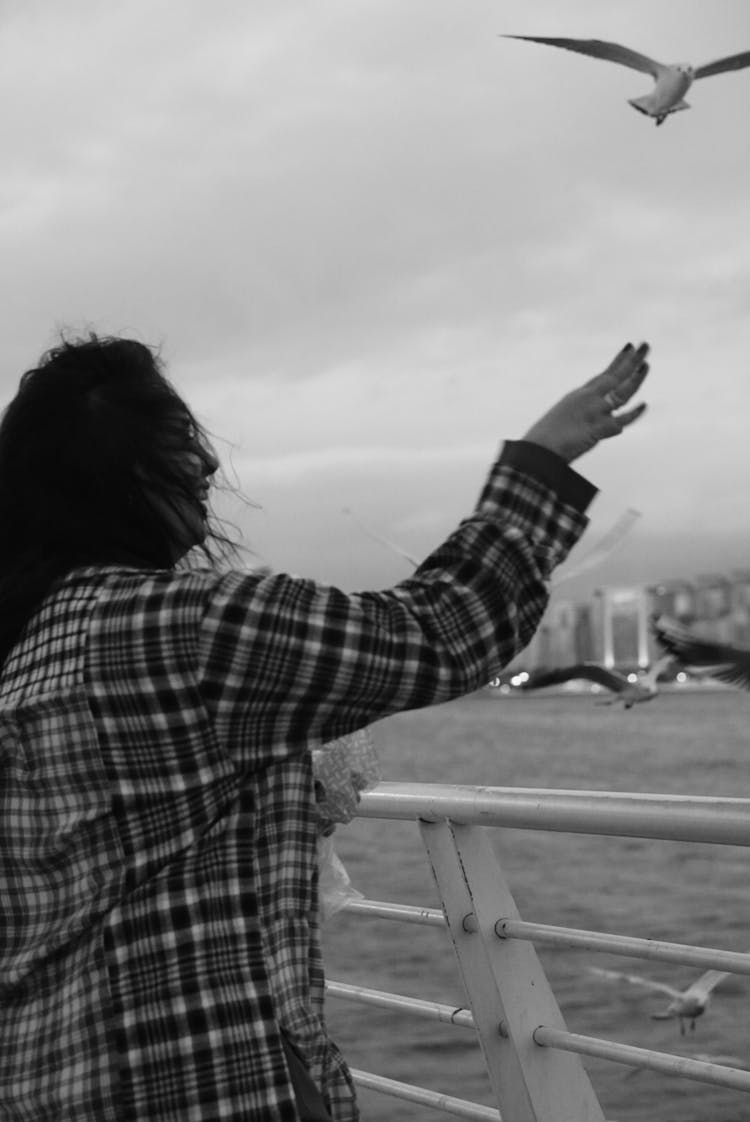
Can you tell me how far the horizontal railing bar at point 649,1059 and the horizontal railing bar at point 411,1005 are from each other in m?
0.17

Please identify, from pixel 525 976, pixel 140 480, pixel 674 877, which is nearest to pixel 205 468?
pixel 140 480

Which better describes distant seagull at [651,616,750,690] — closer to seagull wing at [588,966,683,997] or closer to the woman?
the woman

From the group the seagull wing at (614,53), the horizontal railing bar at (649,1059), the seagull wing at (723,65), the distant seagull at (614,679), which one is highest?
the seagull wing at (614,53)

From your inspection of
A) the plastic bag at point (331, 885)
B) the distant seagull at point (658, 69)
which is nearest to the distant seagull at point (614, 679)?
the distant seagull at point (658, 69)

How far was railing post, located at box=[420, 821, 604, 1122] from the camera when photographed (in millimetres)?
2535

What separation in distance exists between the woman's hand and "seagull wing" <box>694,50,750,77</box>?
5599mm

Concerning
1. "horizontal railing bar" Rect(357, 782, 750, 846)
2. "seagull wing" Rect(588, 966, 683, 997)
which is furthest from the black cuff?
"seagull wing" Rect(588, 966, 683, 997)

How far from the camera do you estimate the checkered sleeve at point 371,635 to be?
51.4 inches

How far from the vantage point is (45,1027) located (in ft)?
4.50

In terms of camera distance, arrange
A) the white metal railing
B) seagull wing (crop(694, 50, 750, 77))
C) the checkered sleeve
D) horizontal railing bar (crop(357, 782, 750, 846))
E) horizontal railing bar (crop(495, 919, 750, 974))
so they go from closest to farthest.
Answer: the checkered sleeve, horizontal railing bar (crop(357, 782, 750, 846)), horizontal railing bar (crop(495, 919, 750, 974)), the white metal railing, seagull wing (crop(694, 50, 750, 77))

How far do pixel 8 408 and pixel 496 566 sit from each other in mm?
555

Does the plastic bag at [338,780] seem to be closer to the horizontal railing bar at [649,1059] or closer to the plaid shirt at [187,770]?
the plaid shirt at [187,770]

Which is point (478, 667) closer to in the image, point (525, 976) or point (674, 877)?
point (525, 976)

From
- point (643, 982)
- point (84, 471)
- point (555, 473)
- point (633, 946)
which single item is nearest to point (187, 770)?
point (84, 471)
